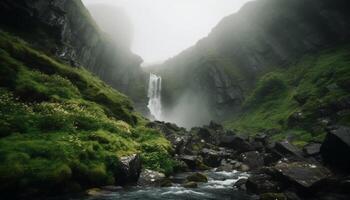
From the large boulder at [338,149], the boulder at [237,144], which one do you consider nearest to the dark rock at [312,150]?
the large boulder at [338,149]

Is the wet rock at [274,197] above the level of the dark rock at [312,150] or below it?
below

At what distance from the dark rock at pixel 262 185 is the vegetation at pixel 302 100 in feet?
140

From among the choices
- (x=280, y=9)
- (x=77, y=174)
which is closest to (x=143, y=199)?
(x=77, y=174)

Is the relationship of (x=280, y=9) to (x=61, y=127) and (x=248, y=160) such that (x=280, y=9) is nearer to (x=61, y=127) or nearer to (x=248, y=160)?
(x=248, y=160)

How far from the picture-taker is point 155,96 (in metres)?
174

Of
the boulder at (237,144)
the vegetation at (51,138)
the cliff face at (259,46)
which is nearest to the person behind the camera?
the vegetation at (51,138)

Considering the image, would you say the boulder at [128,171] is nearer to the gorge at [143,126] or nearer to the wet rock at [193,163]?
the gorge at [143,126]

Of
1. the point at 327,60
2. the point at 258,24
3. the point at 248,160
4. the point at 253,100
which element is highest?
the point at 258,24

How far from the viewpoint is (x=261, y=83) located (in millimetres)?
146000

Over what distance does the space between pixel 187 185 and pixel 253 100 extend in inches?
4780

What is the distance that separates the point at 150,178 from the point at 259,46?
15470cm

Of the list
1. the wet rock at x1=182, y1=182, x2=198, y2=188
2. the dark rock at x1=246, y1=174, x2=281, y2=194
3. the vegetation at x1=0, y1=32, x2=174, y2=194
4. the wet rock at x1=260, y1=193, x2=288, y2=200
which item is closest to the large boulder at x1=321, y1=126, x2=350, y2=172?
the dark rock at x1=246, y1=174, x2=281, y2=194

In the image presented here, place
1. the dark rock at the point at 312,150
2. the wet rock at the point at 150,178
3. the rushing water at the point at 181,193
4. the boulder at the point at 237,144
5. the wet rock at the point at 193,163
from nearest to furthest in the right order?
1. the rushing water at the point at 181,193
2. the wet rock at the point at 150,178
3. the dark rock at the point at 312,150
4. the wet rock at the point at 193,163
5. the boulder at the point at 237,144

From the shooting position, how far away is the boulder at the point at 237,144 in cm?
5909
